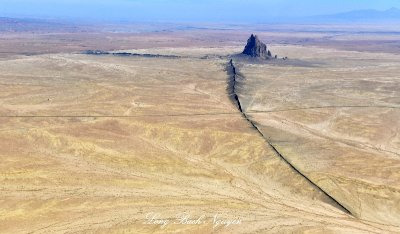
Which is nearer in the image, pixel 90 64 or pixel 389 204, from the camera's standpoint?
pixel 389 204

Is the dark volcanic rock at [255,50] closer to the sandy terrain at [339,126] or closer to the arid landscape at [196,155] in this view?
the sandy terrain at [339,126]

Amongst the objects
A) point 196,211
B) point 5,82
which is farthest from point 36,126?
point 5,82

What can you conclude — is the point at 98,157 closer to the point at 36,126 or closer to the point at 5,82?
the point at 36,126

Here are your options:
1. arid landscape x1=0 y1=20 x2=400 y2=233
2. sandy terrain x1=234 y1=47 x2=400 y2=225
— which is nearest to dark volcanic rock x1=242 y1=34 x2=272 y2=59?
sandy terrain x1=234 y1=47 x2=400 y2=225

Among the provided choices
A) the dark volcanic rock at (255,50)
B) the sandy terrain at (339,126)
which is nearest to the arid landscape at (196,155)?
the sandy terrain at (339,126)

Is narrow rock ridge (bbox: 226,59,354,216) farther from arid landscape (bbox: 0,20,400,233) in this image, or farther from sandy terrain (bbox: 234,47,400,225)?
sandy terrain (bbox: 234,47,400,225)

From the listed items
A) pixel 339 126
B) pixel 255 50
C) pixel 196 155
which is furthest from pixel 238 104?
pixel 255 50

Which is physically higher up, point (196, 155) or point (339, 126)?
point (339, 126)

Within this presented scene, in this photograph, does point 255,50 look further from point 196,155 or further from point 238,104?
point 196,155
